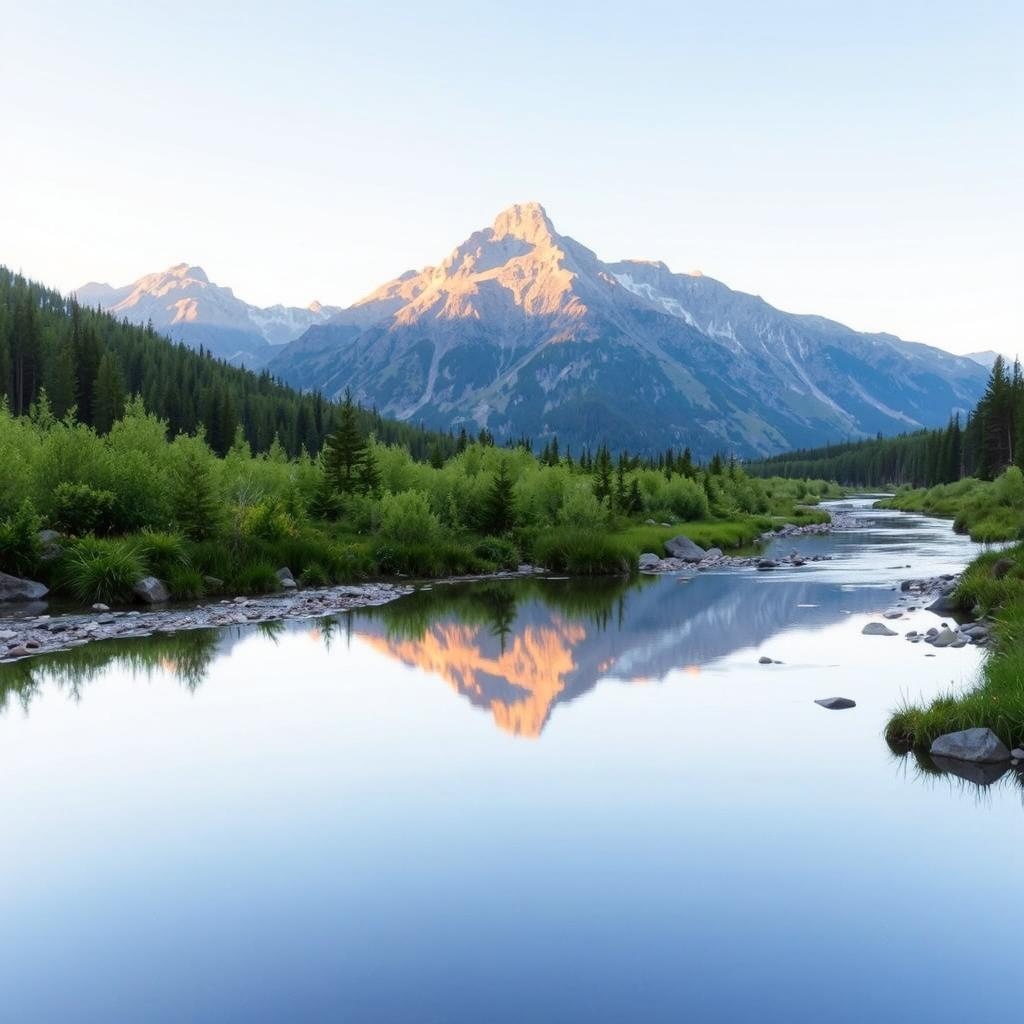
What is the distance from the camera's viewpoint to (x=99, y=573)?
34031mm

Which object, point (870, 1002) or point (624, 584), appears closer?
point (870, 1002)

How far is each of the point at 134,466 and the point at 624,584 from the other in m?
23.8

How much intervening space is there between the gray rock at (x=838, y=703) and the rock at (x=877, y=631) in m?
8.78

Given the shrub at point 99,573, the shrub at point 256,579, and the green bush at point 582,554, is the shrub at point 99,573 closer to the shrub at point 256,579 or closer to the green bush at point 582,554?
the shrub at point 256,579

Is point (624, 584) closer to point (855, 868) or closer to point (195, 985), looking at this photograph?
point (855, 868)

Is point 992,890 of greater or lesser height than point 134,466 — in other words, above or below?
below

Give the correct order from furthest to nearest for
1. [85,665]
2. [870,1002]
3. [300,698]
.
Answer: [85,665]
[300,698]
[870,1002]

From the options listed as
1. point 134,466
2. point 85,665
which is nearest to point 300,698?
point 85,665

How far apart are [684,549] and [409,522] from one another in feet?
64.9

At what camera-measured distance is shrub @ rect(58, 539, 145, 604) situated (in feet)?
111

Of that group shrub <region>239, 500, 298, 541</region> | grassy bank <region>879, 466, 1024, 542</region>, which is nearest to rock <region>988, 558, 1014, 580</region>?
grassy bank <region>879, 466, 1024, 542</region>

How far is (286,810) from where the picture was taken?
1411 cm

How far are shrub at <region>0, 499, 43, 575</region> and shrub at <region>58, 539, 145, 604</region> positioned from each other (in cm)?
111

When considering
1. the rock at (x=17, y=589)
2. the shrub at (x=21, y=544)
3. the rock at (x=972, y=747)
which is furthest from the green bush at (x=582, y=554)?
the rock at (x=972, y=747)
